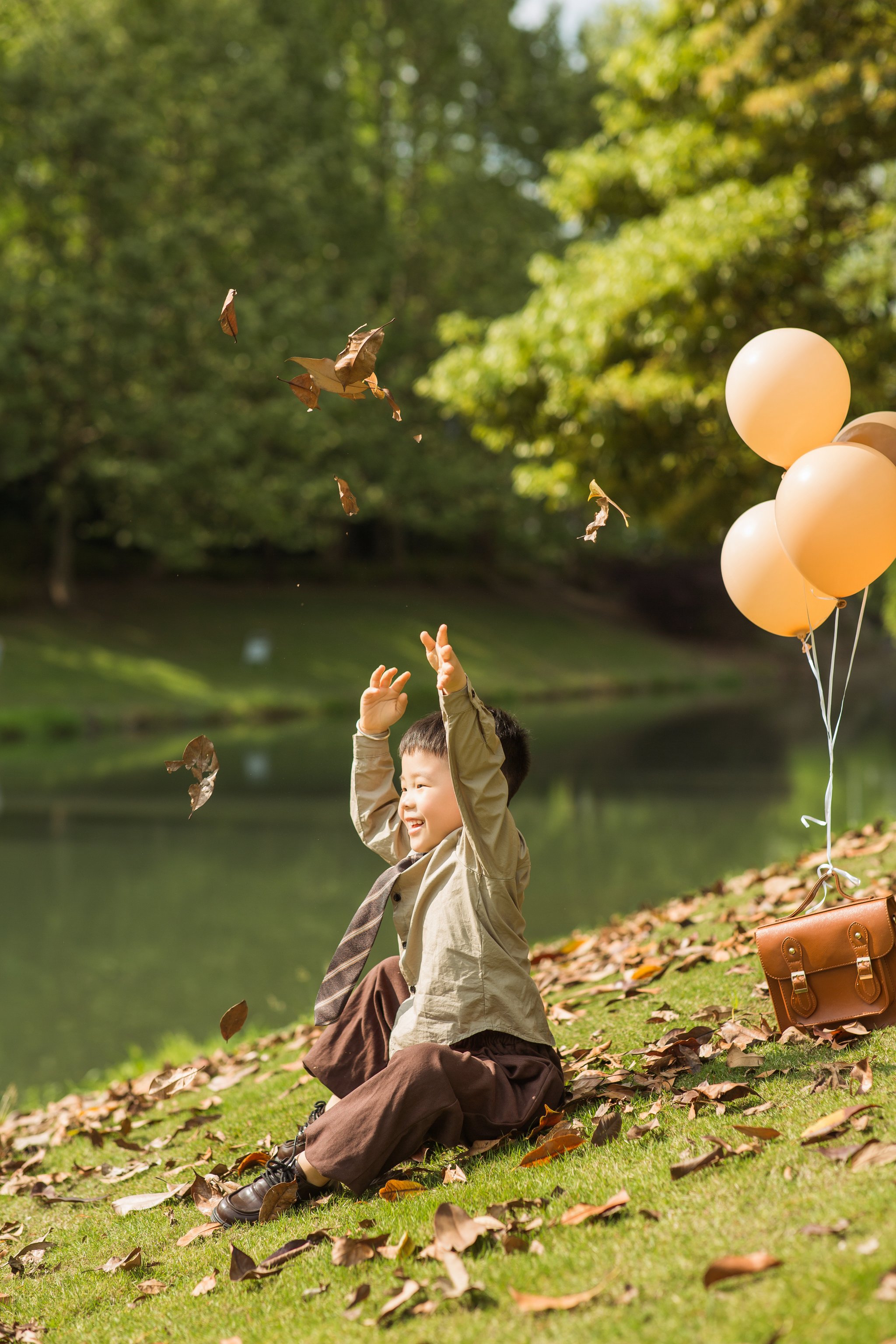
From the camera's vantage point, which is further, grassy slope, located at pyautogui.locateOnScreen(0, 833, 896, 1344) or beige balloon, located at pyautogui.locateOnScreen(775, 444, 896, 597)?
beige balloon, located at pyautogui.locateOnScreen(775, 444, 896, 597)

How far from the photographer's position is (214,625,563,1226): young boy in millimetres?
3244

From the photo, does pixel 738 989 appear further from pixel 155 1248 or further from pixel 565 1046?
pixel 155 1248

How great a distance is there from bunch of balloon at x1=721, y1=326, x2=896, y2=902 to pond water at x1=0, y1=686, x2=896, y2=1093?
3.87 meters

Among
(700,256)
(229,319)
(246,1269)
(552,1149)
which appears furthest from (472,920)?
(700,256)

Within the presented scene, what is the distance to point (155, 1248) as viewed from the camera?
3354 millimetres

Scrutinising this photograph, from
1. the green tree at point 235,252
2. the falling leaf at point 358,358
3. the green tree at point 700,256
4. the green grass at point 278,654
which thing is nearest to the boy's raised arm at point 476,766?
the falling leaf at point 358,358

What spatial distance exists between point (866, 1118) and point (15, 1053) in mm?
5060

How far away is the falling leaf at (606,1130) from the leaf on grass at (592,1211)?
436mm

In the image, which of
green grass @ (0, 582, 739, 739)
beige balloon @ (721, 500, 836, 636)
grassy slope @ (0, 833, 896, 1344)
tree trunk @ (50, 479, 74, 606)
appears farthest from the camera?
tree trunk @ (50, 479, 74, 606)

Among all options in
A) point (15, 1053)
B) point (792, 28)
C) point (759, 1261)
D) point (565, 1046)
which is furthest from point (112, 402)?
point (759, 1261)

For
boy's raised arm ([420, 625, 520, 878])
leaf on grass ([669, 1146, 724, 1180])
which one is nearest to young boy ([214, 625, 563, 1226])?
boy's raised arm ([420, 625, 520, 878])

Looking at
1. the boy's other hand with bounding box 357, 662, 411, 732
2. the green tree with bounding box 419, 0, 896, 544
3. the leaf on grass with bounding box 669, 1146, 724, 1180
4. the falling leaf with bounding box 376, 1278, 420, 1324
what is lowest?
the falling leaf with bounding box 376, 1278, 420, 1324

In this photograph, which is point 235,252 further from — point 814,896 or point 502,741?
point 814,896

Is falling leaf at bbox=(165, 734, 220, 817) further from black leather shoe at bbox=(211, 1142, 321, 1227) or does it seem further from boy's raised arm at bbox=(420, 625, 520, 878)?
black leather shoe at bbox=(211, 1142, 321, 1227)
